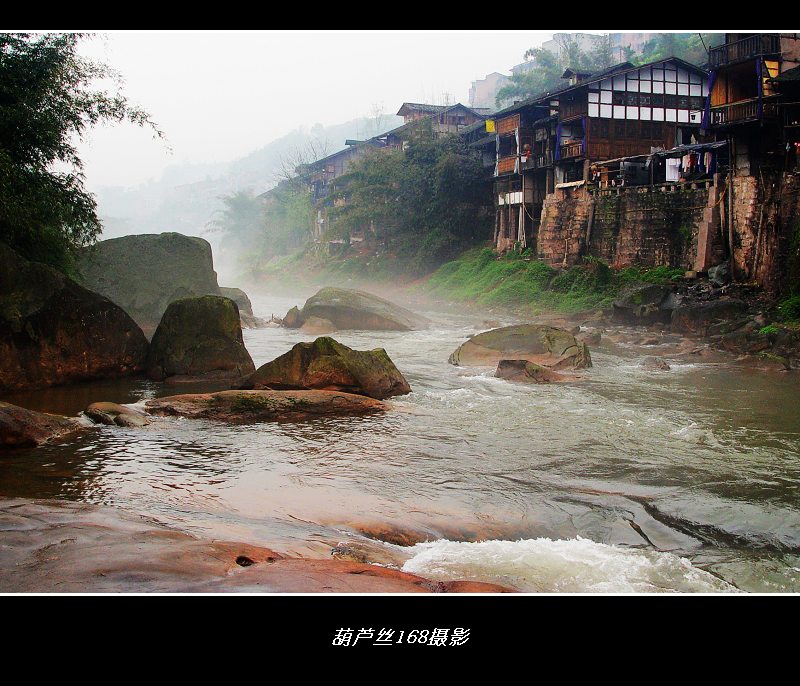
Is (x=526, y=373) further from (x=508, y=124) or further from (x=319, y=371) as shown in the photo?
(x=508, y=124)

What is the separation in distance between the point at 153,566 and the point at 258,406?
287 inches

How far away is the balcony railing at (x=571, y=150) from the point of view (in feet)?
120

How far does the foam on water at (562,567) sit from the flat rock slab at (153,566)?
68 cm

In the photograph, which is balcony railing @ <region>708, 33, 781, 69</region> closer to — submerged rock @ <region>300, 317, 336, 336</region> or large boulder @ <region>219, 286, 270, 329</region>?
submerged rock @ <region>300, 317, 336, 336</region>

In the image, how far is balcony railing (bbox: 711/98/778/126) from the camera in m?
25.9

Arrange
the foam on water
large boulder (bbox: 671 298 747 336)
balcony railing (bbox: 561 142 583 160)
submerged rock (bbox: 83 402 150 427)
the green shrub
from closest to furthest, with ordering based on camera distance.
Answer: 1. the foam on water
2. submerged rock (bbox: 83 402 150 427)
3. the green shrub
4. large boulder (bbox: 671 298 747 336)
5. balcony railing (bbox: 561 142 583 160)

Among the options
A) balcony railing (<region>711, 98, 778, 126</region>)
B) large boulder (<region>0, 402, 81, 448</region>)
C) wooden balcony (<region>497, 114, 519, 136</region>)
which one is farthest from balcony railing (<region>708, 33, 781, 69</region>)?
large boulder (<region>0, 402, 81, 448</region>)

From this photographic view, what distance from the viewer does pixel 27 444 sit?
9.81 metres

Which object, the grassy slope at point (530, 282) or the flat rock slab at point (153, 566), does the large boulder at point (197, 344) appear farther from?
the grassy slope at point (530, 282)

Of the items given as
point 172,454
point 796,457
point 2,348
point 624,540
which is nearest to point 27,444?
point 172,454

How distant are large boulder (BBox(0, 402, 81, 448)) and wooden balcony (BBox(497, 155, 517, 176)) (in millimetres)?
34163

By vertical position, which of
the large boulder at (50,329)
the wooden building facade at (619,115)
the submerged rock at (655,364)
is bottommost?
the submerged rock at (655,364)

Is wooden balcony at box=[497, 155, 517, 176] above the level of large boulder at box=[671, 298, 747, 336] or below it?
above

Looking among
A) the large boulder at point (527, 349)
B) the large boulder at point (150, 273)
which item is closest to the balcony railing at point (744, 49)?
the large boulder at point (527, 349)
